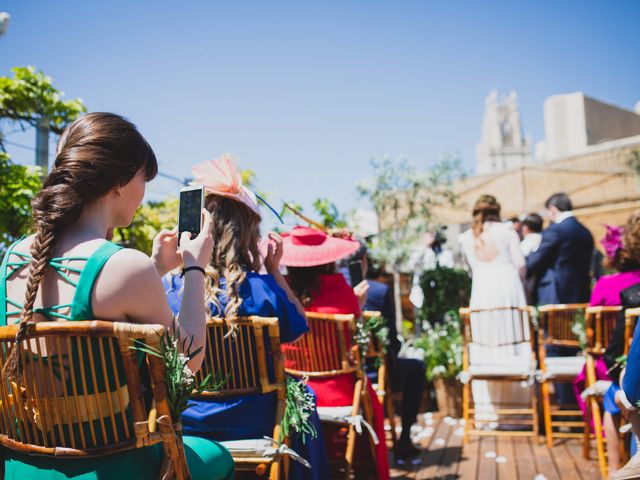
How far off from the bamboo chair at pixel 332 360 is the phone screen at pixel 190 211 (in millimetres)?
1328

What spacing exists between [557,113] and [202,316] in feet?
139

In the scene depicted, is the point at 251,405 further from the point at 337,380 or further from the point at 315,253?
the point at 315,253

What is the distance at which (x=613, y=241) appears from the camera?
3.75m

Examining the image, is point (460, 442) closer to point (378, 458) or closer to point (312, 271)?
point (378, 458)

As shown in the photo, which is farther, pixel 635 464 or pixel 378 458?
pixel 378 458

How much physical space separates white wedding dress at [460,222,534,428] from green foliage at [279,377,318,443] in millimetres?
2810

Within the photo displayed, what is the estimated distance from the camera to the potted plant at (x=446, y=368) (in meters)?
5.32

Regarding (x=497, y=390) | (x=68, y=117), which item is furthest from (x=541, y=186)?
(x=68, y=117)

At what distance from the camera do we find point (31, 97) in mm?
4656

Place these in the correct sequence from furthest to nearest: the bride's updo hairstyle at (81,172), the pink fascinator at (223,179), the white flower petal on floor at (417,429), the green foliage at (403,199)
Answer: the green foliage at (403,199), the white flower petal on floor at (417,429), the pink fascinator at (223,179), the bride's updo hairstyle at (81,172)

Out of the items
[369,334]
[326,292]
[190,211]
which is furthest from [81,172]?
[369,334]

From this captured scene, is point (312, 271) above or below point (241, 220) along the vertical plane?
below

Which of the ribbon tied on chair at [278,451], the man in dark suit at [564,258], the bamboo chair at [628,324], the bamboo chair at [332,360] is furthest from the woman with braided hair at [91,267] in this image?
the man in dark suit at [564,258]

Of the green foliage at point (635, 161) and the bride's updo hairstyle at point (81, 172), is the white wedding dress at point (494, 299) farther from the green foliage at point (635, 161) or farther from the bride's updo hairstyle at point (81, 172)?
the green foliage at point (635, 161)
